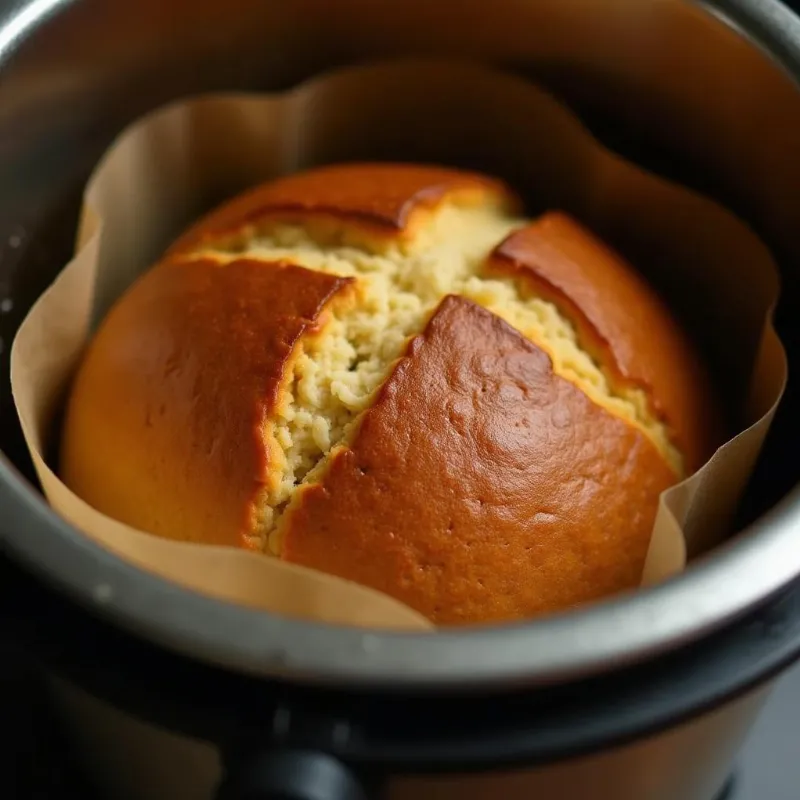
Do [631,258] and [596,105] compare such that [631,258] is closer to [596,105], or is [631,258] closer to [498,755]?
[596,105]

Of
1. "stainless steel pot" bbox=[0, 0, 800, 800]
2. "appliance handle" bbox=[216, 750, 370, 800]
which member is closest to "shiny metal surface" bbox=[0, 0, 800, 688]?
"stainless steel pot" bbox=[0, 0, 800, 800]

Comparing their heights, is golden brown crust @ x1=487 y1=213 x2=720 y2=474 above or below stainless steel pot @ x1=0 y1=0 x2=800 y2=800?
above

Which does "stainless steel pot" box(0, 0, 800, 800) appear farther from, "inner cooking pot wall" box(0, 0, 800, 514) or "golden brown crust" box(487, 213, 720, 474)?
"inner cooking pot wall" box(0, 0, 800, 514)

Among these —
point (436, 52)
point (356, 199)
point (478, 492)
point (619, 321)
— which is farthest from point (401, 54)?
point (478, 492)

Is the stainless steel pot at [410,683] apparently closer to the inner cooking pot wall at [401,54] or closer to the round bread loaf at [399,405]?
the round bread loaf at [399,405]

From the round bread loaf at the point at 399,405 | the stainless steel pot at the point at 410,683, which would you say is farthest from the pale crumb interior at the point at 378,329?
the stainless steel pot at the point at 410,683

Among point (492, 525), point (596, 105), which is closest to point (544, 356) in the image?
point (492, 525)

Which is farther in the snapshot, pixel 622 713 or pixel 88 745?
pixel 88 745
